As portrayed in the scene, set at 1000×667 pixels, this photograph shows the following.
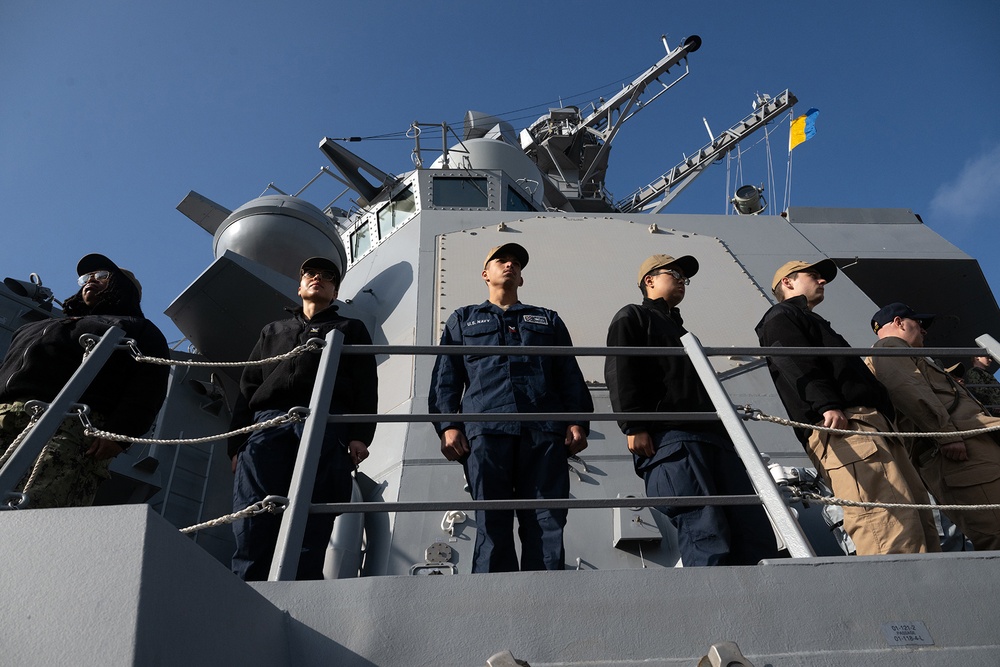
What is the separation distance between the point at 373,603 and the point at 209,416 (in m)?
5.13

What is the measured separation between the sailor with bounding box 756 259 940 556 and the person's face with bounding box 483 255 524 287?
0.81 metres

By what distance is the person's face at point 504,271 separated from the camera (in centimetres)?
263

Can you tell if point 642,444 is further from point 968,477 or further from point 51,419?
point 51,419

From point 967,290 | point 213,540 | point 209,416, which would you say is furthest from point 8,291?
point 967,290

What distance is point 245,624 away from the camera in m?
1.08

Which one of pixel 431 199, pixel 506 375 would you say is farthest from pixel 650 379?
pixel 431 199

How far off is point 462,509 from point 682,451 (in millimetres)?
798

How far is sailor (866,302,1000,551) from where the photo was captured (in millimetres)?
2383

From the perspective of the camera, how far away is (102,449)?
2174 millimetres

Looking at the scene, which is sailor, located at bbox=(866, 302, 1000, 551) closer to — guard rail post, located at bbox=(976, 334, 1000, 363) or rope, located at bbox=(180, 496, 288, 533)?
guard rail post, located at bbox=(976, 334, 1000, 363)

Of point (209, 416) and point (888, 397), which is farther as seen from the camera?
point (209, 416)

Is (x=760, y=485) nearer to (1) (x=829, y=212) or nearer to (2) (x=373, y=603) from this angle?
(2) (x=373, y=603)

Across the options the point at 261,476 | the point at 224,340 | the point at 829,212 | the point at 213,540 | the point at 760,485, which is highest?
the point at 829,212

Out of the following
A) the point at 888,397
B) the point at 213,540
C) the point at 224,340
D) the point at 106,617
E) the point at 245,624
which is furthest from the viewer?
the point at 224,340
